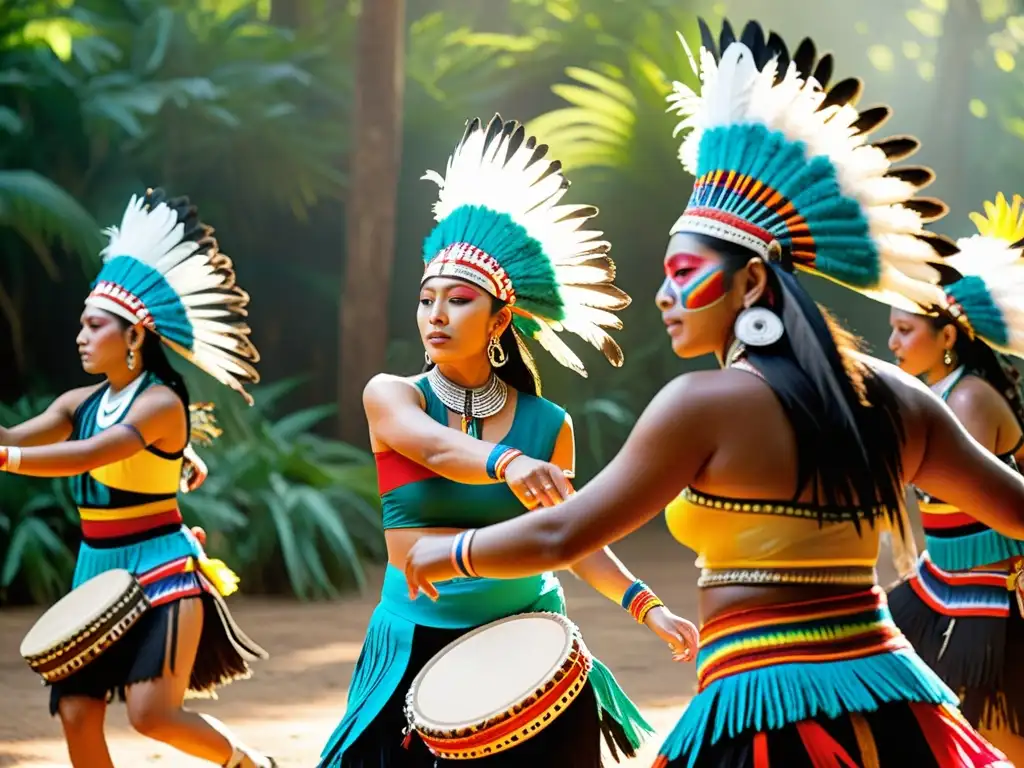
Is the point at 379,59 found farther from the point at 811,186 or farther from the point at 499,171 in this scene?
the point at 811,186

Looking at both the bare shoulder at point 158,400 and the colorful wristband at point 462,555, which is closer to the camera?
the colorful wristband at point 462,555

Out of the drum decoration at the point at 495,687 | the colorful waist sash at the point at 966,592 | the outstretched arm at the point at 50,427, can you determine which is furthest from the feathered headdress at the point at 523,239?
the outstretched arm at the point at 50,427

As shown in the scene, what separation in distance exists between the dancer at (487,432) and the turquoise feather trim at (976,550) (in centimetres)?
151

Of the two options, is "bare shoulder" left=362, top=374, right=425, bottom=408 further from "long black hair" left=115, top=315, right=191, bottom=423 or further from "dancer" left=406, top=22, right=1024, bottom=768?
"long black hair" left=115, top=315, right=191, bottom=423

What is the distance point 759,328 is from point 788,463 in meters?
0.25

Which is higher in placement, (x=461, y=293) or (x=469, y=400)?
(x=461, y=293)

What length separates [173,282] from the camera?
17.5ft

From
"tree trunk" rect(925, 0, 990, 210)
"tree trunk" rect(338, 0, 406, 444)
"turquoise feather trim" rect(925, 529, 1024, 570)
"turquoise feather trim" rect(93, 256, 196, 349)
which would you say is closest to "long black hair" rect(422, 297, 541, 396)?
"turquoise feather trim" rect(93, 256, 196, 349)

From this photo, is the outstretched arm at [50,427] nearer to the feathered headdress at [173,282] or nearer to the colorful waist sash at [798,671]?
the feathered headdress at [173,282]

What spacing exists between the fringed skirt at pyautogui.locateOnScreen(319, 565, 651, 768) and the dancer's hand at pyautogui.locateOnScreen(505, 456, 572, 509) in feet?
1.69

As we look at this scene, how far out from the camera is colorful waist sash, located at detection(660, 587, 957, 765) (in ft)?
7.79

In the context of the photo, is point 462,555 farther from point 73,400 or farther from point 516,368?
point 73,400

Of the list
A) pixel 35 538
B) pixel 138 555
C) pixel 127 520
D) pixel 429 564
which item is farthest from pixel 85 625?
pixel 35 538

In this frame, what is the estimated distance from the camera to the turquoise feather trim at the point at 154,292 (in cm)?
523
